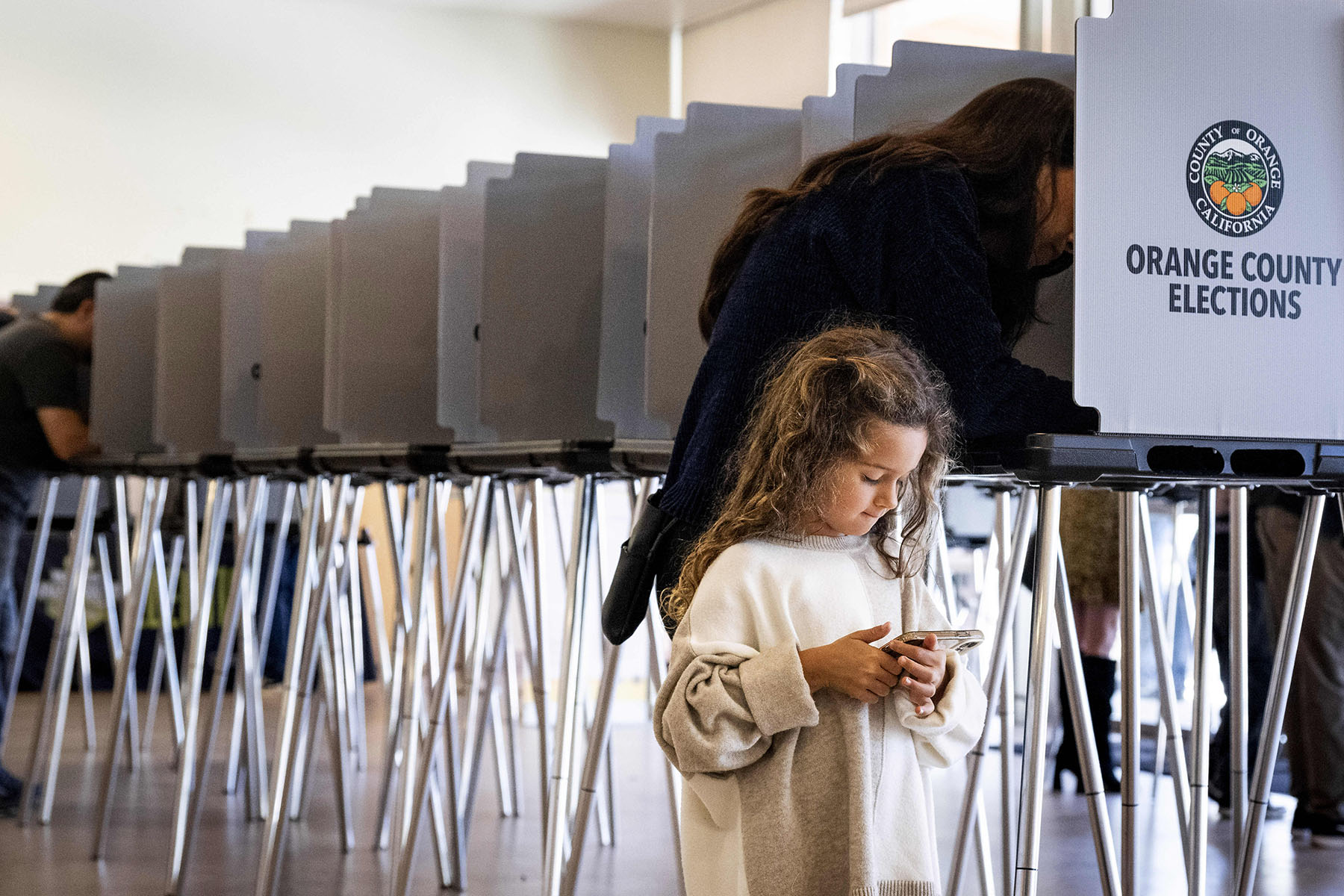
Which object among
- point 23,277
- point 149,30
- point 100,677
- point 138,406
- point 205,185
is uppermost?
point 149,30

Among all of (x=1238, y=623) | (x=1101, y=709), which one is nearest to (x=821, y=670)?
(x=1238, y=623)

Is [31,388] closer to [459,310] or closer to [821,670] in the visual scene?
[459,310]

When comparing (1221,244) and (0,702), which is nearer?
(1221,244)

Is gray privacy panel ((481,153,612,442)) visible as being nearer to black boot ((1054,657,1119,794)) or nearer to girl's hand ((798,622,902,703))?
girl's hand ((798,622,902,703))

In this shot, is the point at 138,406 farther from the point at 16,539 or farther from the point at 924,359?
the point at 924,359

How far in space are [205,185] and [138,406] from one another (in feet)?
13.9

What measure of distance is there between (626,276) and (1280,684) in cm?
116

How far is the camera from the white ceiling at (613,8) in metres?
8.31

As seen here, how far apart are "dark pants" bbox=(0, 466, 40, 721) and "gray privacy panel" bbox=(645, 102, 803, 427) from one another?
2086mm

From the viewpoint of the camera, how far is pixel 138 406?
13.0 ft

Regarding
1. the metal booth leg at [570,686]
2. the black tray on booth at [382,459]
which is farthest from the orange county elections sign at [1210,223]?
→ the black tray on booth at [382,459]

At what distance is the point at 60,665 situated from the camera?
12.0 feet

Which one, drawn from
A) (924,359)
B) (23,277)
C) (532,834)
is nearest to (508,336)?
(924,359)

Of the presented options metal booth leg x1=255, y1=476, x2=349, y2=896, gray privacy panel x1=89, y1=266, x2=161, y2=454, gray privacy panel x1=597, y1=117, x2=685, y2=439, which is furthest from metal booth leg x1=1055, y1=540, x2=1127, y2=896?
gray privacy panel x1=89, y1=266, x2=161, y2=454
